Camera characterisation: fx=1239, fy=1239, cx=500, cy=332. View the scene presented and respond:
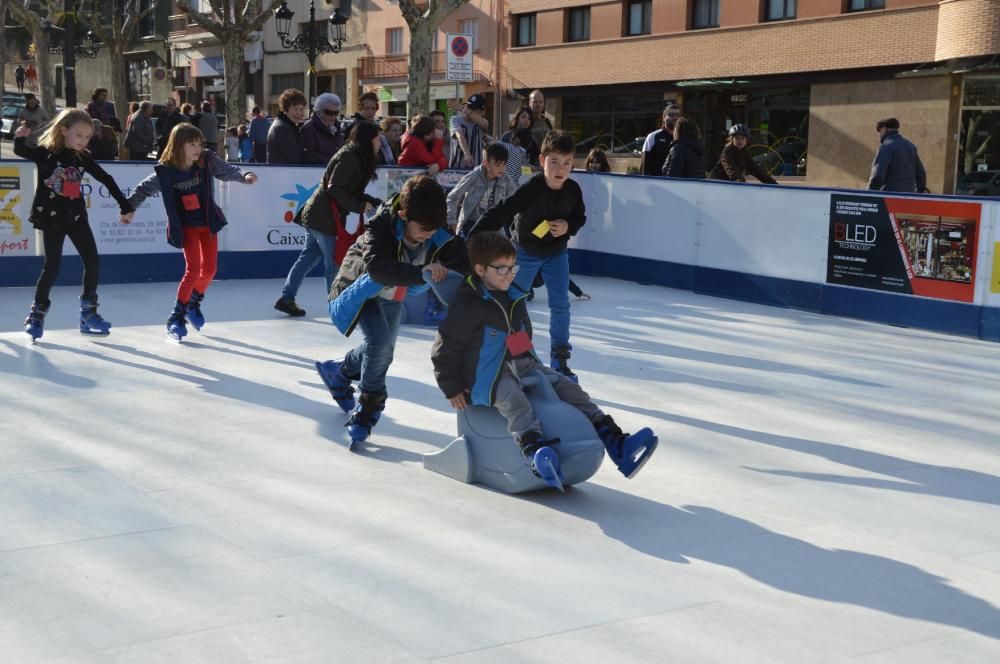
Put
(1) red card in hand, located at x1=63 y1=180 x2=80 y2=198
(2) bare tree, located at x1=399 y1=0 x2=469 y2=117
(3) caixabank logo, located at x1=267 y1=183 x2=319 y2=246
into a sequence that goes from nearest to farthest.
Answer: (1) red card in hand, located at x1=63 y1=180 x2=80 y2=198, (3) caixabank logo, located at x1=267 y1=183 x2=319 y2=246, (2) bare tree, located at x1=399 y1=0 x2=469 y2=117

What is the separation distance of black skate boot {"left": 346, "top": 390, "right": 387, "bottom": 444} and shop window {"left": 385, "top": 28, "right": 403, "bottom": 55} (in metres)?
42.5

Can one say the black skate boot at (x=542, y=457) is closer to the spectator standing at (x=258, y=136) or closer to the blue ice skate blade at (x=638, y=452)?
the blue ice skate blade at (x=638, y=452)

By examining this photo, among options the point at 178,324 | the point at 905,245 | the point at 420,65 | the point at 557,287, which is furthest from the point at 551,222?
the point at 420,65

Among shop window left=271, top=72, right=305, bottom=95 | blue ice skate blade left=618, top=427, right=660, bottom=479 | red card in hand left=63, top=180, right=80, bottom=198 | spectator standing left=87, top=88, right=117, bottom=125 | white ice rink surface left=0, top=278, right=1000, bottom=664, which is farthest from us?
shop window left=271, top=72, right=305, bottom=95

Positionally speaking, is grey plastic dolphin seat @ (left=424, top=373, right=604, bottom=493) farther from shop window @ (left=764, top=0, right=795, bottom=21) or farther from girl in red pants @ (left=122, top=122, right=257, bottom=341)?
shop window @ (left=764, top=0, right=795, bottom=21)

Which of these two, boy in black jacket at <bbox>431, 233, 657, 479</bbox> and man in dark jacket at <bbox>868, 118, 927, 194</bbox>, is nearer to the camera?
boy in black jacket at <bbox>431, 233, 657, 479</bbox>

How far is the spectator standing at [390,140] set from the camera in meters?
14.1

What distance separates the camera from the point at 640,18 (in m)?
37.8

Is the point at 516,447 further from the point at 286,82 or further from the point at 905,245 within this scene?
the point at 286,82

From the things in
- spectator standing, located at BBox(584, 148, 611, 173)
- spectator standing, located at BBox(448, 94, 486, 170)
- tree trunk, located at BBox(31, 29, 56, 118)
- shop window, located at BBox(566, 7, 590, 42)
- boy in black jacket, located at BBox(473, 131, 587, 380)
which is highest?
shop window, located at BBox(566, 7, 590, 42)

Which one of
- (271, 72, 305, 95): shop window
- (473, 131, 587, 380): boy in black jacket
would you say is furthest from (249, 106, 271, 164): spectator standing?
(271, 72, 305, 95): shop window

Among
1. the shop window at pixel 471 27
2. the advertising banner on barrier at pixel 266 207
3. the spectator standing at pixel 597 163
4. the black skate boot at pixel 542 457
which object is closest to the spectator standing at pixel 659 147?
the spectator standing at pixel 597 163

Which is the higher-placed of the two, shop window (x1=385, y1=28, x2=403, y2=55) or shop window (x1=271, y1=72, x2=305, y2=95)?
shop window (x1=385, y1=28, x2=403, y2=55)

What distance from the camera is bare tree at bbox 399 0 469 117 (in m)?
23.8
